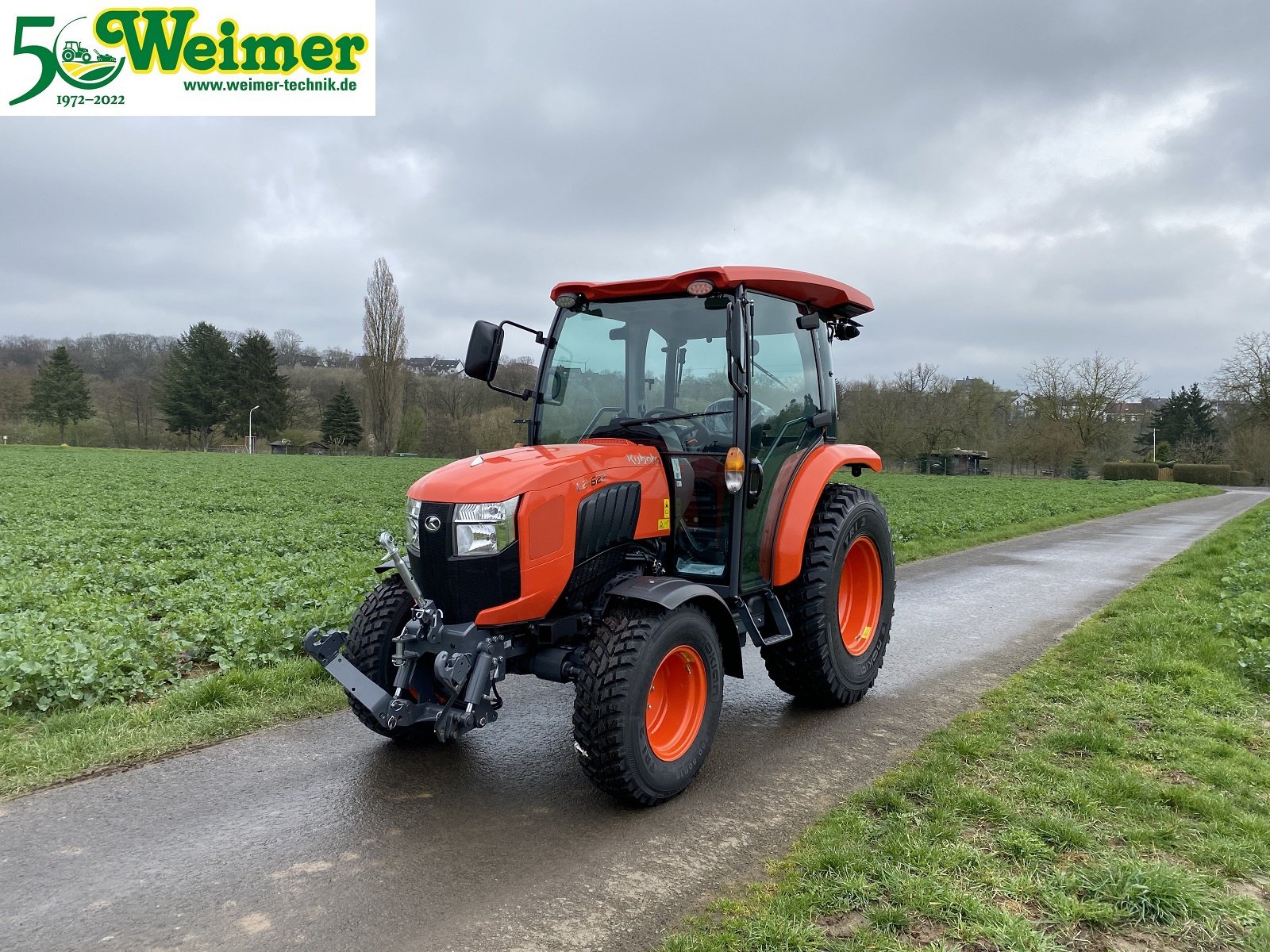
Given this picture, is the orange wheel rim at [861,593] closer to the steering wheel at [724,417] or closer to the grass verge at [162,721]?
the steering wheel at [724,417]

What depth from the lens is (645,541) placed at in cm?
402

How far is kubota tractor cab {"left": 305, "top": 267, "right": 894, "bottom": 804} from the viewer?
11.0 ft

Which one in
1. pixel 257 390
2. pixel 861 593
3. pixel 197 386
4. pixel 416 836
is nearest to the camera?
pixel 416 836

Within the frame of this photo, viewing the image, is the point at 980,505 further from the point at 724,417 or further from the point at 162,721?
the point at 162,721

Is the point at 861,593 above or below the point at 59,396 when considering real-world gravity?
below

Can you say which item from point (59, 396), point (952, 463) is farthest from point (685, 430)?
point (59, 396)

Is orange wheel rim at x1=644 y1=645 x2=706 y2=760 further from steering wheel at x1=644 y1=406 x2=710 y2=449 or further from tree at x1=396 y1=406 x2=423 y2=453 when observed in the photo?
tree at x1=396 y1=406 x2=423 y2=453

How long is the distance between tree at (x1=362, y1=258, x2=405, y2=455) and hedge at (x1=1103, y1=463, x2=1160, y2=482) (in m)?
49.0

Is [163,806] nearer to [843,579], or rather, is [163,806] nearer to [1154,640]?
[843,579]

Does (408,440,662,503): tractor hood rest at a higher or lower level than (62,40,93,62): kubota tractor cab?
lower

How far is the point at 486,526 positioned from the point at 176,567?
21.9 feet

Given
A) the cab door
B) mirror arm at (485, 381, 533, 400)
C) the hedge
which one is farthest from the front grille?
the hedge

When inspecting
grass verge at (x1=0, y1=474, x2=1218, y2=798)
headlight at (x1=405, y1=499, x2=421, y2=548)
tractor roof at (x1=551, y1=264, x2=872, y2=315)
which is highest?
tractor roof at (x1=551, y1=264, x2=872, y2=315)

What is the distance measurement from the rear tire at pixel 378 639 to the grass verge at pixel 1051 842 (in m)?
1.83
